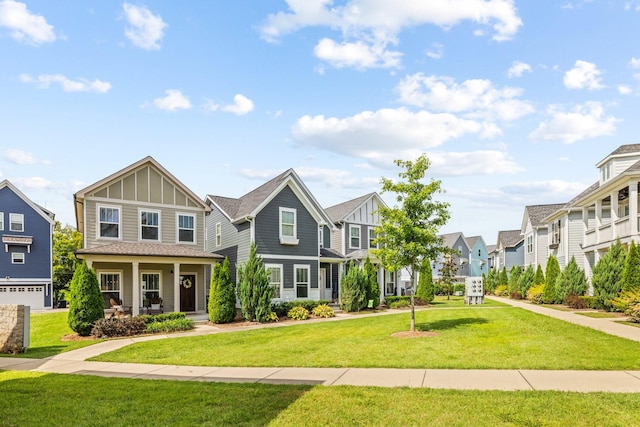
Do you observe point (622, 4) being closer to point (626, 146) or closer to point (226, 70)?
point (226, 70)

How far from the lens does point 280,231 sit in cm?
2383

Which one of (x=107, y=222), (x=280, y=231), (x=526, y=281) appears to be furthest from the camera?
(x=526, y=281)

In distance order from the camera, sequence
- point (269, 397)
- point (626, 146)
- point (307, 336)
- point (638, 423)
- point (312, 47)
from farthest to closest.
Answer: point (626, 146), point (312, 47), point (307, 336), point (269, 397), point (638, 423)

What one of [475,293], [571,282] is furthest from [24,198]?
[571,282]

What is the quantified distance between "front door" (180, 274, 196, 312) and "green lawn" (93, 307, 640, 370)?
9399 mm

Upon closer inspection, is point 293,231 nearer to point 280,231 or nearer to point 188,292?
point 280,231

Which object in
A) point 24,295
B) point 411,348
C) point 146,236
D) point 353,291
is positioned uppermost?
point 146,236

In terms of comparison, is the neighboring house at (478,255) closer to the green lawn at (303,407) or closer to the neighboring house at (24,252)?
the neighboring house at (24,252)

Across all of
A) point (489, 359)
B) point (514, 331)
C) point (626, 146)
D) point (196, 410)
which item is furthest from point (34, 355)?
point (626, 146)

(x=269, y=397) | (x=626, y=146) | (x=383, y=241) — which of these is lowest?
(x=269, y=397)

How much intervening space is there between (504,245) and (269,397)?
5133 centimetres

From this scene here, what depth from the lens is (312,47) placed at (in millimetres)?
16344

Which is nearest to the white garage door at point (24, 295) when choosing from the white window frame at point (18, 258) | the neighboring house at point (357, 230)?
the white window frame at point (18, 258)

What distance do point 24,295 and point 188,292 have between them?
1761 centimetres
